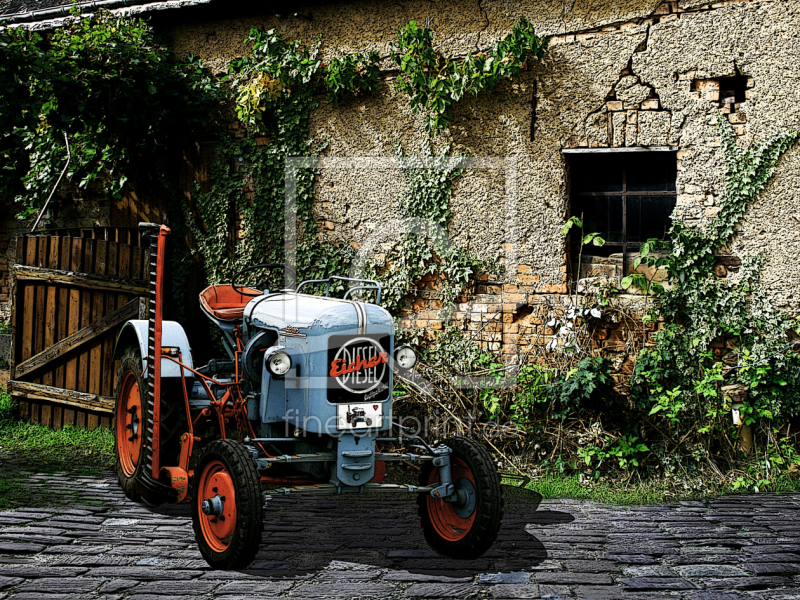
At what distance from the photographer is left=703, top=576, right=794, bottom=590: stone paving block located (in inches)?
140

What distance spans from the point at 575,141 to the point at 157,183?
13.5ft

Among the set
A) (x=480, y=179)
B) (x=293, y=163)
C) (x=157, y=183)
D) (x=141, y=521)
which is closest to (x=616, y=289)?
(x=480, y=179)

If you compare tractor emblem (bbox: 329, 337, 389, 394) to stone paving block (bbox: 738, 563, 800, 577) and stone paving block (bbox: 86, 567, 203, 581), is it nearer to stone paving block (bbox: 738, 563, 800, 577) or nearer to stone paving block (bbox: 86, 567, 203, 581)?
stone paving block (bbox: 86, 567, 203, 581)

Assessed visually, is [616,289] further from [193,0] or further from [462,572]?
[193,0]

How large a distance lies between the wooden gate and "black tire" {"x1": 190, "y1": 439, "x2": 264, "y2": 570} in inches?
125

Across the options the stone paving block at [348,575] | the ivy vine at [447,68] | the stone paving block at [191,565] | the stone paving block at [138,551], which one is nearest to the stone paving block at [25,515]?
the stone paving block at [138,551]

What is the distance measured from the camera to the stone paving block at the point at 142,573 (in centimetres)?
361

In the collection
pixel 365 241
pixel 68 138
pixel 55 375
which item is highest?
pixel 68 138

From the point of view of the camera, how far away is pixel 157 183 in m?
7.36

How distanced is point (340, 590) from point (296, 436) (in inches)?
34.9

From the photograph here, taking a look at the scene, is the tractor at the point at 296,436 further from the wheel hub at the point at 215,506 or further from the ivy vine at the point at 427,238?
the ivy vine at the point at 427,238

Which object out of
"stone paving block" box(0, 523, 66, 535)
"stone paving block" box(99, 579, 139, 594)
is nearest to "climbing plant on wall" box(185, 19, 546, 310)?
"stone paving block" box(0, 523, 66, 535)

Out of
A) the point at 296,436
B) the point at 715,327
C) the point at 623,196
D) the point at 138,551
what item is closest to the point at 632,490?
the point at 715,327

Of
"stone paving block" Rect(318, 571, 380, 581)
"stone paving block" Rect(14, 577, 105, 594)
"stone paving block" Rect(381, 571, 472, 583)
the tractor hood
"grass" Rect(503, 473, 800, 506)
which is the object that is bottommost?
"stone paving block" Rect(14, 577, 105, 594)
